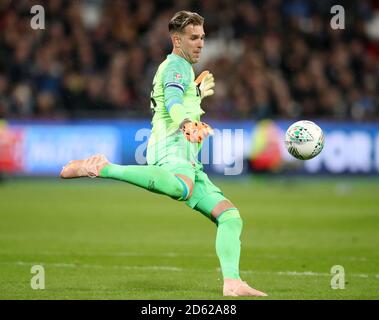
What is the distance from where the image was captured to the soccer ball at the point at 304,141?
7.96m

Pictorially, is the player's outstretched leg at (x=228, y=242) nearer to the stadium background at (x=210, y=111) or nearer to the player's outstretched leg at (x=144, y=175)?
the player's outstretched leg at (x=144, y=175)

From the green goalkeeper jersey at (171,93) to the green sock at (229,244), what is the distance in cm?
84

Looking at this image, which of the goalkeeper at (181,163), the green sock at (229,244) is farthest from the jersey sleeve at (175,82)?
the green sock at (229,244)

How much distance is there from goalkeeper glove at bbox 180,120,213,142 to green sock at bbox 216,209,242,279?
2.79 feet

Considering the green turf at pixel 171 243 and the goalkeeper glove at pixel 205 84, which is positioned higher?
the goalkeeper glove at pixel 205 84

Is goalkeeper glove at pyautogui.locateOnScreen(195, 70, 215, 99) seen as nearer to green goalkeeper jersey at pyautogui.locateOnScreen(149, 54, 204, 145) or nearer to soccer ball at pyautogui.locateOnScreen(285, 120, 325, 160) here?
green goalkeeper jersey at pyautogui.locateOnScreen(149, 54, 204, 145)

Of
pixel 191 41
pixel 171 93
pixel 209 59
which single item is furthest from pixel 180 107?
→ pixel 209 59

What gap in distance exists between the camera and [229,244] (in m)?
7.59

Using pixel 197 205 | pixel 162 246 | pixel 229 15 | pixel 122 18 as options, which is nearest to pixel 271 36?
pixel 229 15

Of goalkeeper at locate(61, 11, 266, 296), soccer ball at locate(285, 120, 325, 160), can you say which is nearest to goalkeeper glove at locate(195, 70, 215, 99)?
goalkeeper at locate(61, 11, 266, 296)

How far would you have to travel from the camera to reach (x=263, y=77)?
2356 cm
